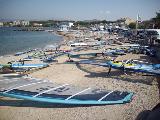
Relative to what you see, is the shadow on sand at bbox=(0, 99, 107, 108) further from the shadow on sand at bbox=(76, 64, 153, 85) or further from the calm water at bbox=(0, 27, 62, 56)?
the calm water at bbox=(0, 27, 62, 56)

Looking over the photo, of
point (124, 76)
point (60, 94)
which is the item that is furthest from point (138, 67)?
point (60, 94)

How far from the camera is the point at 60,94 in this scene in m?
10.1

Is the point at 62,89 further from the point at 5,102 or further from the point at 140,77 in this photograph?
the point at 140,77

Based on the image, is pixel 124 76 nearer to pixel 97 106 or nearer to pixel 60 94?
pixel 97 106

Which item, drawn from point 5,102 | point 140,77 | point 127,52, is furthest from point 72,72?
point 127,52

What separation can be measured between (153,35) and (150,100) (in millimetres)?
18565

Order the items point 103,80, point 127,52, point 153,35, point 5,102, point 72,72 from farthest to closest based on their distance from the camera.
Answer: point 153,35
point 127,52
point 72,72
point 103,80
point 5,102

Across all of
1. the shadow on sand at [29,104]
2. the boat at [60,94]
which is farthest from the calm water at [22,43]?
A: the shadow on sand at [29,104]

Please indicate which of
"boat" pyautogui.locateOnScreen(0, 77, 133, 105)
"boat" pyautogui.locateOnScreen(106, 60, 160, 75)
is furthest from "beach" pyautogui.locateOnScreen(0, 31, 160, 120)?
"boat" pyautogui.locateOnScreen(106, 60, 160, 75)

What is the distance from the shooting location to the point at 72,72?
1570 centimetres

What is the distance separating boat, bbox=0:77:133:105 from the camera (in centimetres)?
952

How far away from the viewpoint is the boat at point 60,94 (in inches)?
375

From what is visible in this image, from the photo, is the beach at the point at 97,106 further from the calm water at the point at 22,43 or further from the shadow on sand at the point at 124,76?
the calm water at the point at 22,43

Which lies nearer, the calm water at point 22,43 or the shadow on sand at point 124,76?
the shadow on sand at point 124,76
